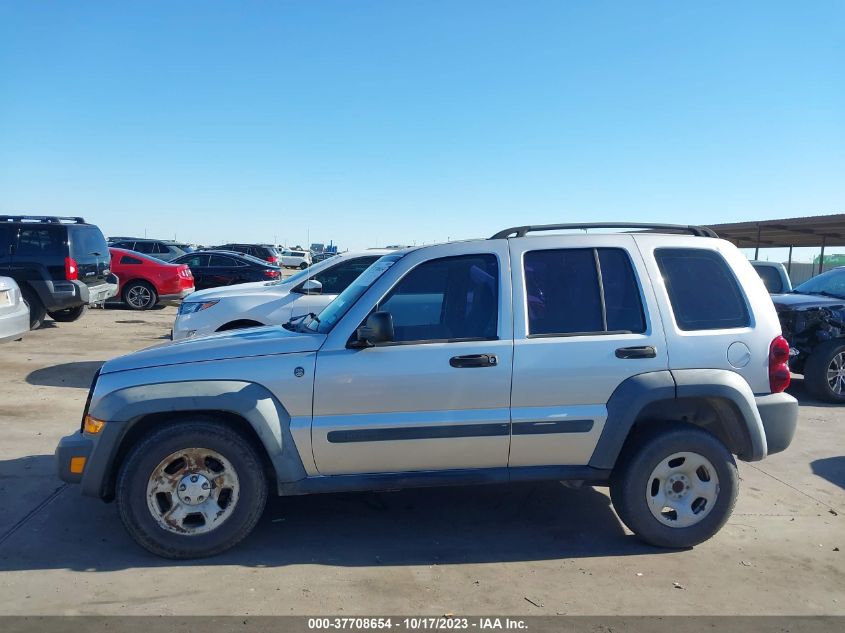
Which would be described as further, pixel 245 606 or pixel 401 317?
pixel 401 317

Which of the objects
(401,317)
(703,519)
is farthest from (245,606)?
(703,519)

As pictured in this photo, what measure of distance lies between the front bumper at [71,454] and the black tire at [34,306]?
8806 millimetres

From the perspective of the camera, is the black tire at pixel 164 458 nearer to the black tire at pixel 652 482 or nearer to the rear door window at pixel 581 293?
the rear door window at pixel 581 293

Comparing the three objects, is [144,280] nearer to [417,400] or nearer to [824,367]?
[824,367]

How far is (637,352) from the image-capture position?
4371 mm

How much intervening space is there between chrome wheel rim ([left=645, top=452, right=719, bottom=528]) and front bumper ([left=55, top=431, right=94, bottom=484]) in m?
3.35

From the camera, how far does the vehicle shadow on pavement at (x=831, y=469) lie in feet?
19.2

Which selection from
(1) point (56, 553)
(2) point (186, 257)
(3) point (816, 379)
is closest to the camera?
(1) point (56, 553)

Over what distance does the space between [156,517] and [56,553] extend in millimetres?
687

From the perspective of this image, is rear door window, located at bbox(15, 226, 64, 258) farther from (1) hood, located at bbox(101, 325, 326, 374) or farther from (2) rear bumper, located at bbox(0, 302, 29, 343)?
(1) hood, located at bbox(101, 325, 326, 374)
